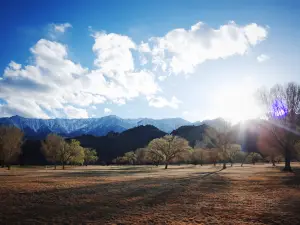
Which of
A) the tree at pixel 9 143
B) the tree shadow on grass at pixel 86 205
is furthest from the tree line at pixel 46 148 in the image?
the tree shadow on grass at pixel 86 205

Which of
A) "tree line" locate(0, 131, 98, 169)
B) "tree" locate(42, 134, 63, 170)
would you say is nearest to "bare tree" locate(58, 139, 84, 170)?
"tree line" locate(0, 131, 98, 169)

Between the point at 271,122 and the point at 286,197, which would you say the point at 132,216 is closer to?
the point at 286,197

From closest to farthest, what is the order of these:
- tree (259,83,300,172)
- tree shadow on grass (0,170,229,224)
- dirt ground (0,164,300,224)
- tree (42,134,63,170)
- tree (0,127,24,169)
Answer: dirt ground (0,164,300,224) → tree shadow on grass (0,170,229,224) → tree (259,83,300,172) → tree (0,127,24,169) → tree (42,134,63,170)

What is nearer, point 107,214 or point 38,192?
point 107,214

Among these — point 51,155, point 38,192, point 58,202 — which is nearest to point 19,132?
point 51,155

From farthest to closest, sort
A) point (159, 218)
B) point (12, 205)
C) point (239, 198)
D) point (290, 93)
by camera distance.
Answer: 1. point (290, 93)
2. point (239, 198)
3. point (12, 205)
4. point (159, 218)

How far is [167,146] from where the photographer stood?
77.9m

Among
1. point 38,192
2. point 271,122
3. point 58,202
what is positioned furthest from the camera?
point 271,122

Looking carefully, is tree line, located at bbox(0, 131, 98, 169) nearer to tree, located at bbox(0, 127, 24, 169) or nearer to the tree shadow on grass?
tree, located at bbox(0, 127, 24, 169)

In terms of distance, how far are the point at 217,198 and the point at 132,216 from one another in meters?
9.82

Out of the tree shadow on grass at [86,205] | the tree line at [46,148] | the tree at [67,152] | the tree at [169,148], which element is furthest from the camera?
the tree at [67,152]

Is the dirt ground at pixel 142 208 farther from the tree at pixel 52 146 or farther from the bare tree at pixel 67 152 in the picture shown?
the tree at pixel 52 146

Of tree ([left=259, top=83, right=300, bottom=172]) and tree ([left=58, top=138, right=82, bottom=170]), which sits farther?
tree ([left=58, top=138, right=82, bottom=170])

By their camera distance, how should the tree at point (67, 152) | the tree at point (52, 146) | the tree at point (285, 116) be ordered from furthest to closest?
1. the tree at point (52, 146)
2. the tree at point (67, 152)
3. the tree at point (285, 116)
